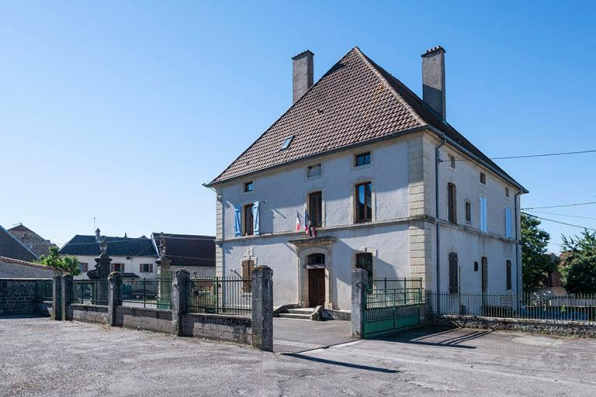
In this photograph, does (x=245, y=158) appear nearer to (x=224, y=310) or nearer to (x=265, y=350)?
(x=224, y=310)

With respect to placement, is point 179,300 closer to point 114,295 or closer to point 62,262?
point 114,295

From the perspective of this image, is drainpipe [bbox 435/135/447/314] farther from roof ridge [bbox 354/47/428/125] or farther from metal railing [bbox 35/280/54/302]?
metal railing [bbox 35/280/54/302]

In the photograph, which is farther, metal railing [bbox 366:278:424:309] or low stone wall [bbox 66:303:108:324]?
low stone wall [bbox 66:303:108:324]

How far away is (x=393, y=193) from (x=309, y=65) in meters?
10.6

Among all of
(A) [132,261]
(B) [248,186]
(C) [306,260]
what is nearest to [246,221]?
(B) [248,186]

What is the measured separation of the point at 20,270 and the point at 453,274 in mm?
24972

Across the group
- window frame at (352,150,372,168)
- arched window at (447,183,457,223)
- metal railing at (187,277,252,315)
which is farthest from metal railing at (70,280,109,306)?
arched window at (447,183,457,223)

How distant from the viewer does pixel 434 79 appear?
23.0 m

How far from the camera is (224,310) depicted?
14.0 meters

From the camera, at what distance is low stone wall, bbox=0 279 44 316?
2467 centimetres

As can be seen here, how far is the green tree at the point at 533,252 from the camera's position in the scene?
35.3 meters

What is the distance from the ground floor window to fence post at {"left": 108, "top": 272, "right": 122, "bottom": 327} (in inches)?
A: 348

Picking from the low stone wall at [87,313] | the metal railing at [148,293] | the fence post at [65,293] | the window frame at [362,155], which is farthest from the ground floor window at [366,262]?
the fence post at [65,293]

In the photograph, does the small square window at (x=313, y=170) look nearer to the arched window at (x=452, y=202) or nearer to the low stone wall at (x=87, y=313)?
the arched window at (x=452, y=202)
